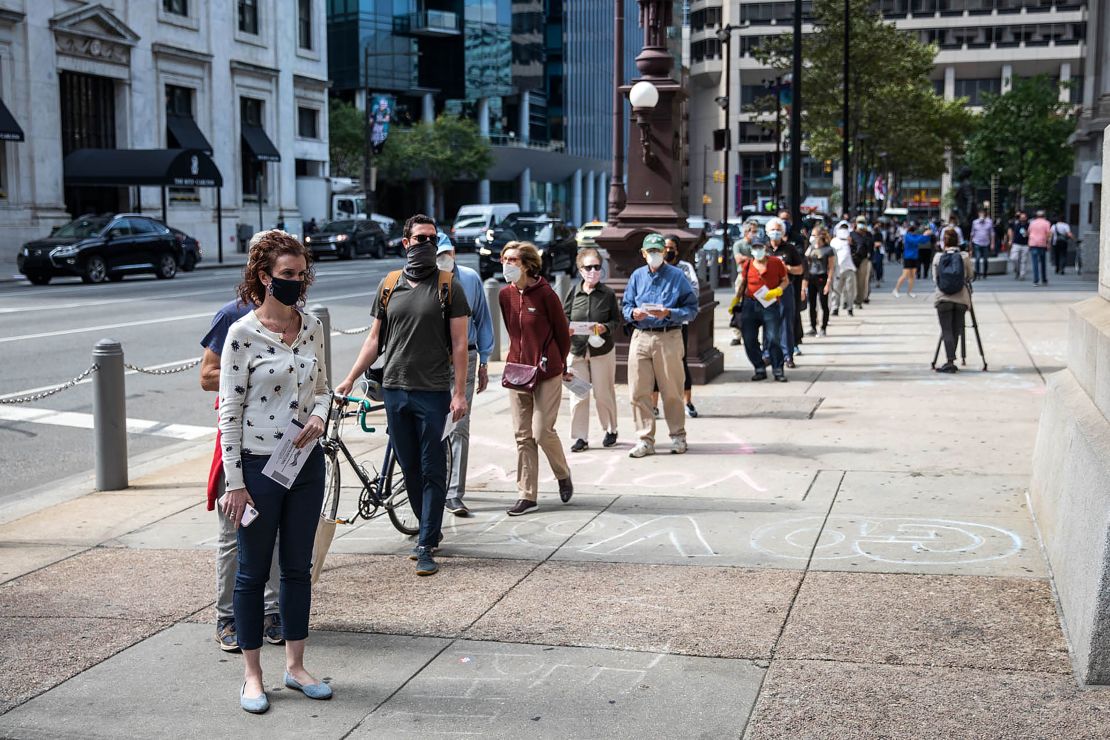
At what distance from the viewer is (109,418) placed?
932 cm

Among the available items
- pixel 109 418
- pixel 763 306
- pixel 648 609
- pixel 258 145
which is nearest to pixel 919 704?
pixel 648 609

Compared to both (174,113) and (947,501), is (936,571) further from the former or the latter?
(174,113)

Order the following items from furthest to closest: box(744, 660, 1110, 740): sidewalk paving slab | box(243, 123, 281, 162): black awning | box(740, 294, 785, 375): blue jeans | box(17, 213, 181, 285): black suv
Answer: box(243, 123, 281, 162): black awning, box(17, 213, 181, 285): black suv, box(740, 294, 785, 375): blue jeans, box(744, 660, 1110, 740): sidewalk paving slab

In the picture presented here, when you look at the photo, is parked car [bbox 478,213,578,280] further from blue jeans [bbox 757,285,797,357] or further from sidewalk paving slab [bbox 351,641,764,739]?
sidewalk paving slab [bbox 351,641,764,739]

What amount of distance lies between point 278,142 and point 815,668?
57.7 metres

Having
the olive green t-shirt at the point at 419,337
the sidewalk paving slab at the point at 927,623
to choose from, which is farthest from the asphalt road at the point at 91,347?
the sidewalk paving slab at the point at 927,623

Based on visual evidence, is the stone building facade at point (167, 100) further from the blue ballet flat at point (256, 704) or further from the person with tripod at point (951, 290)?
the blue ballet flat at point (256, 704)

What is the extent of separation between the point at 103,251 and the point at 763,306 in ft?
76.7

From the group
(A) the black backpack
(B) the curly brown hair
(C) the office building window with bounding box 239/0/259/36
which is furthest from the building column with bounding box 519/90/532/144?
(B) the curly brown hair

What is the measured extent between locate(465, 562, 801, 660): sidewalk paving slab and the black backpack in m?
9.32

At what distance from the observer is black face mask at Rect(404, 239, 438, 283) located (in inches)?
279

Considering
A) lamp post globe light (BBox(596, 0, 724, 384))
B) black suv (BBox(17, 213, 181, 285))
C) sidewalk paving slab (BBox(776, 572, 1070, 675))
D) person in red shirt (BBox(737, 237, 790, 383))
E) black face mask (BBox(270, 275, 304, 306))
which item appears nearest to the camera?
black face mask (BBox(270, 275, 304, 306))

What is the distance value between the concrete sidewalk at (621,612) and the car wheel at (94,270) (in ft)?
78.6

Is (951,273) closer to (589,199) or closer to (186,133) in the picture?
(186,133)
